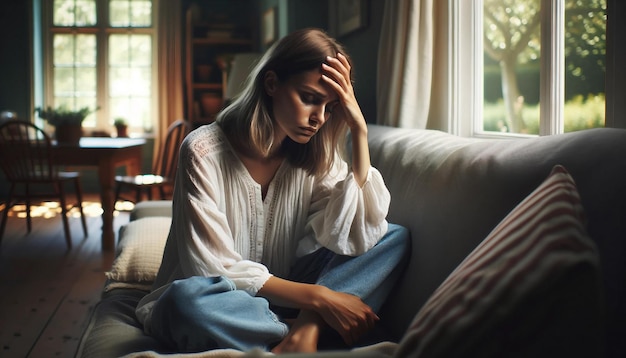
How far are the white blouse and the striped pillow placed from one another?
79cm

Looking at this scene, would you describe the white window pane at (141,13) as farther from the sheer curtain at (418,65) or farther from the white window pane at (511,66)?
the white window pane at (511,66)

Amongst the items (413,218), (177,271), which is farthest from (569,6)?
(177,271)

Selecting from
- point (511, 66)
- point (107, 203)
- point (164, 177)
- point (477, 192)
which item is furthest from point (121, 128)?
point (477, 192)

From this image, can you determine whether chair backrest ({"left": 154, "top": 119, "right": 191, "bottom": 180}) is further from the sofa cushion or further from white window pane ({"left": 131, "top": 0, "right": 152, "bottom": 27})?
the sofa cushion

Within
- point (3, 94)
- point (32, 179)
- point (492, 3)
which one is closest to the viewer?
point (492, 3)

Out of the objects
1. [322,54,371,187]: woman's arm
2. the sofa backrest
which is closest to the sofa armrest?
the sofa backrest

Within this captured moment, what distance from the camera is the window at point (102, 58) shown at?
775 centimetres

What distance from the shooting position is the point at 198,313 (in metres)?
1.46

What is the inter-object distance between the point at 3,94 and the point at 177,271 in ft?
21.2

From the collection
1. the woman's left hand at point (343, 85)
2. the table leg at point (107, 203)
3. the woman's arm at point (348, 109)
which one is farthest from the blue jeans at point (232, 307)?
the table leg at point (107, 203)

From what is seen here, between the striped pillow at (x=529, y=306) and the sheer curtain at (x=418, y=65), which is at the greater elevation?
the sheer curtain at (x=418, y=65)

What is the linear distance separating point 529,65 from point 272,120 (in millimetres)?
1096

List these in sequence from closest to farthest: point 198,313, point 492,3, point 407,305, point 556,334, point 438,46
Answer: point 556,334, point 198,313, point 407,305, point 492,3, point 438,46

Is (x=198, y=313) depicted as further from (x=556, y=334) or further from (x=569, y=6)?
(x=569, y=6)
